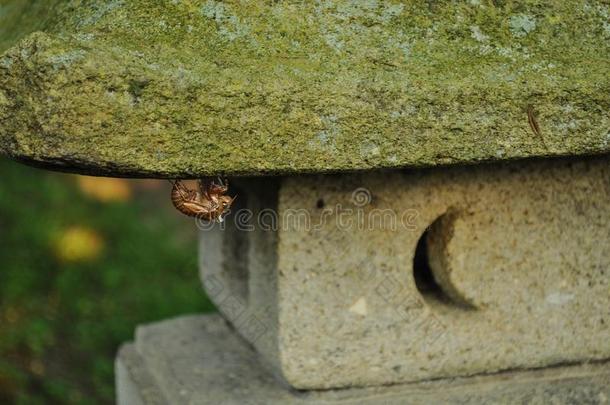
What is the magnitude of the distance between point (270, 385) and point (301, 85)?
78 centimetres

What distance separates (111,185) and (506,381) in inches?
116

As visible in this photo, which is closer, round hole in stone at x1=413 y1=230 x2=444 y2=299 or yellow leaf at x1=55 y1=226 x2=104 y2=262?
round hole in stone at x1=413 y1=230 x2=444 y2=299

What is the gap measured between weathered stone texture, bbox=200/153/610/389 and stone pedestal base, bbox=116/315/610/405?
3 cm

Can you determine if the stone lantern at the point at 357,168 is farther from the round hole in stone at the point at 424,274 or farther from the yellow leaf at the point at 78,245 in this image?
the yellow leaf at the point at 78,245

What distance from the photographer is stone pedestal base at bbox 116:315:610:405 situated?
1.89 meters

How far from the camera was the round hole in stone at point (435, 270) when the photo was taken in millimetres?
1862

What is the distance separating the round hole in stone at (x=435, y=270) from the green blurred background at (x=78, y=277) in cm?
151

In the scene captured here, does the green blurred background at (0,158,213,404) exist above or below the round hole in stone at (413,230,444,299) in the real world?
below

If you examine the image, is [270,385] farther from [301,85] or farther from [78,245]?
[78,245]

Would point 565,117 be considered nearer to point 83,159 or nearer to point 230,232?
point 83,159

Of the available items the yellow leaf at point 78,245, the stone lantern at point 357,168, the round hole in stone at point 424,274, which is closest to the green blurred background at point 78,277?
the yellow leaf at point 78,245

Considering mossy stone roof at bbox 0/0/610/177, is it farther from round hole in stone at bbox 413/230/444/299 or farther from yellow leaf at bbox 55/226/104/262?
yellow leaf at bbox 55/226/104/262

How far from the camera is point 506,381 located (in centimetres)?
195

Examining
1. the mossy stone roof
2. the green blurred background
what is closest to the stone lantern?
the mossy stone roof
